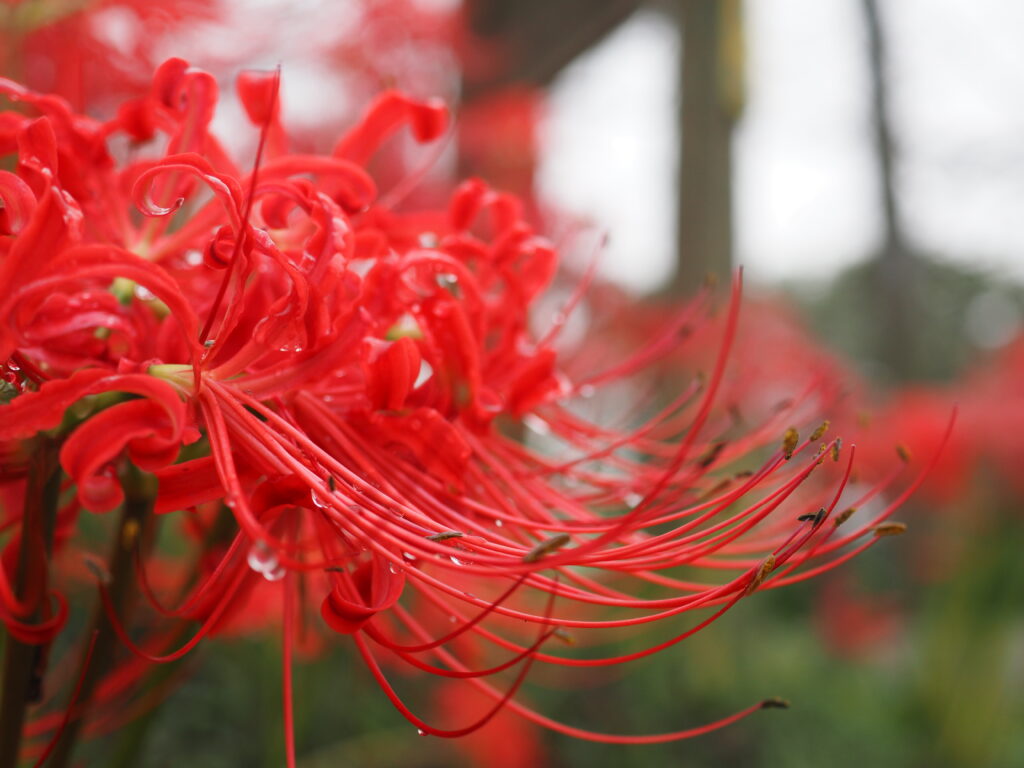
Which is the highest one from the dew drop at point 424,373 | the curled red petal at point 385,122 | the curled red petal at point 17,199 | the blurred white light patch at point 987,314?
the blurred white light patch at point 987,314

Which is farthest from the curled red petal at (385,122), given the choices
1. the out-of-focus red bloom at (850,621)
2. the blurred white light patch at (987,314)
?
the blurred white light patch at (987,314)

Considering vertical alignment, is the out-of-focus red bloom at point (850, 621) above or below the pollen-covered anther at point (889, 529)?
below

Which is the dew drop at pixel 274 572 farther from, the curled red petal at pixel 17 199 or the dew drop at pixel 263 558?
the curled red petal at pixel 17 199

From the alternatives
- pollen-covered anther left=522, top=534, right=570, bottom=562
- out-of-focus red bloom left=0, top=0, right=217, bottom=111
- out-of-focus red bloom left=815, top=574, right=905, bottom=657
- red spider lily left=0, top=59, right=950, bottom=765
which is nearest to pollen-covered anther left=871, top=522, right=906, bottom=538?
red spider lily left=0, top=59, right=950, bottom=765

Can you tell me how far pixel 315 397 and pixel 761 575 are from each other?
246 millimetres

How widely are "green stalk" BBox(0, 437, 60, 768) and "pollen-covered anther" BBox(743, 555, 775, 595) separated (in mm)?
344

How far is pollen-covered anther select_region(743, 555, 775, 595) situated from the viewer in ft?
1.22

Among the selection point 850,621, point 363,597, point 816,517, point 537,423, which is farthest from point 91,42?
point 850,621

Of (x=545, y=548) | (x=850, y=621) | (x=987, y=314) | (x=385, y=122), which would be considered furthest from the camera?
(x=987, y=314)

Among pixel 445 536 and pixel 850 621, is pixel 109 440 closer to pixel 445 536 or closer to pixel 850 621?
pixel 445 536

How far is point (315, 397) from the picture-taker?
46 centimetres

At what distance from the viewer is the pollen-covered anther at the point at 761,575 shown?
37 centimetres

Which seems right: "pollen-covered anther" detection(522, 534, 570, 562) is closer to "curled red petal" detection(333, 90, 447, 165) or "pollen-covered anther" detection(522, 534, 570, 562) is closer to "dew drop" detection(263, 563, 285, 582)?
"dew drop" detection(263, 563, 285, 582)

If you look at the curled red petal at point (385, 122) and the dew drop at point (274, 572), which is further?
the curled red petal at point (385, 122)
